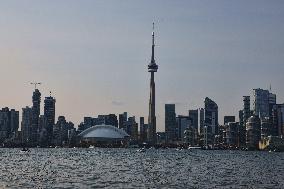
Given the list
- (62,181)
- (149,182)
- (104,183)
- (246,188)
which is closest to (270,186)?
(246,188)

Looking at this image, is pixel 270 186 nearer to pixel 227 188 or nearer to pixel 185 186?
pixel 227 188

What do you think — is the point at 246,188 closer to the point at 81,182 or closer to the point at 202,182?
the point at 202,182

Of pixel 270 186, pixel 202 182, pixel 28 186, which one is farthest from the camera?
pixel 202 182

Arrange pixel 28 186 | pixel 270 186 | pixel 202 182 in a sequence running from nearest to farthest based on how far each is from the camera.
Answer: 1. pixel 28 186
2. pixel 270 186
3. pixel 202 182

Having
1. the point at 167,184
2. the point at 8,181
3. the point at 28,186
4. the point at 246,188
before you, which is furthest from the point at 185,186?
the point at 8,181

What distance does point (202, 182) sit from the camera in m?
76.6

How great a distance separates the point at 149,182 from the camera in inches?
2963

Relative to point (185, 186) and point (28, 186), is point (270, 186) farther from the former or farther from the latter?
point (28, 186)

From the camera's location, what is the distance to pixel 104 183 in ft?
238

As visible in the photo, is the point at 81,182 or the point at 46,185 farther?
the point at 81,182

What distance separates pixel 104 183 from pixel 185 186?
472 inches

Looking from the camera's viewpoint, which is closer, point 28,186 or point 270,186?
point 28,186

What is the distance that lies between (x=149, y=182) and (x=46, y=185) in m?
16.0

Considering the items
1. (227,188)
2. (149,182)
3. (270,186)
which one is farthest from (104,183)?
(270,186)
